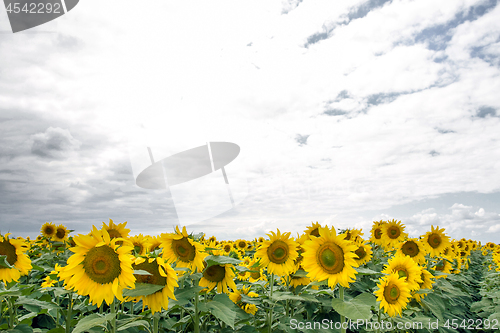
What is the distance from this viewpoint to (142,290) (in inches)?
114

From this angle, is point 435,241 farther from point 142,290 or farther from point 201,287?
point 142,290

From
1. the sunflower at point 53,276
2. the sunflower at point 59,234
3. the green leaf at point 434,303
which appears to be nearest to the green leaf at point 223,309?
the sunflower at point 53,276

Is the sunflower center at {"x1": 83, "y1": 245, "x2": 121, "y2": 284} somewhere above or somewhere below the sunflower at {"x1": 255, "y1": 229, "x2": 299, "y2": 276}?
above

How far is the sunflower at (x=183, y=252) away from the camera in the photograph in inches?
155

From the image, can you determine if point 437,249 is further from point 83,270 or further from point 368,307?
point 83,270

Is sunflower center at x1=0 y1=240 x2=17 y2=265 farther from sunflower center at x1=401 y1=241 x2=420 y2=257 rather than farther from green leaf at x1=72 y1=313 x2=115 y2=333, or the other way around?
sunflower center at x1=401 y1=241 x2=420 y2=257

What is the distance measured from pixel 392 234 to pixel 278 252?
17.5 ft

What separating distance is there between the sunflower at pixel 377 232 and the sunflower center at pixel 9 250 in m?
8.57

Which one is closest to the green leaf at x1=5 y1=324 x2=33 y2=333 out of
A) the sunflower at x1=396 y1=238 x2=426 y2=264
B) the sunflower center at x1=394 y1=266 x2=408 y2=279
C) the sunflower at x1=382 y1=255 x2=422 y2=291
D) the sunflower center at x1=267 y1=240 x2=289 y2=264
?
the sunflower center at x1=267 y1=240 x2=289 y2=264

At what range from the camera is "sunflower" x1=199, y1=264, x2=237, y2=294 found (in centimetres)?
422

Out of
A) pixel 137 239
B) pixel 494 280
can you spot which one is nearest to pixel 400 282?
pixel 137 239

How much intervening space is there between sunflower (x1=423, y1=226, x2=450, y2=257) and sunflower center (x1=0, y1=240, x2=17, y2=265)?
932cm

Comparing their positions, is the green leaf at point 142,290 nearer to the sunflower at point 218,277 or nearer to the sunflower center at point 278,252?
the sunflower at point 218,277

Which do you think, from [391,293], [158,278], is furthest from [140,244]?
[391,293]
